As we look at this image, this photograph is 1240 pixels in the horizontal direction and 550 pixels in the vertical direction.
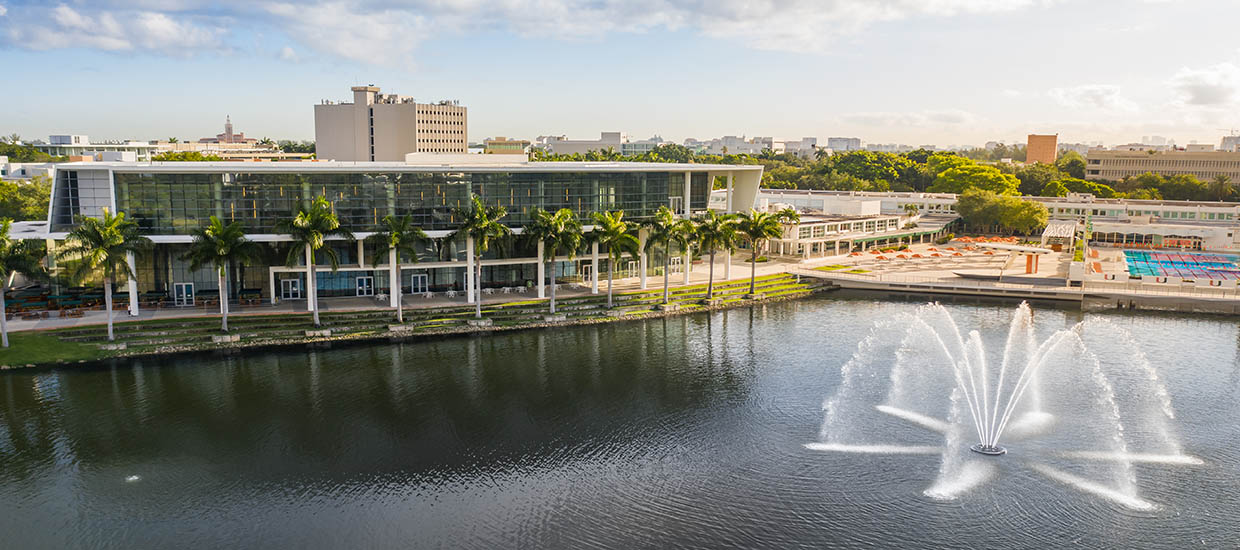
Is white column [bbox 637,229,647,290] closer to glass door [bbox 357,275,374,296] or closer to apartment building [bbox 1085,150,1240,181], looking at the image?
glass door [bbox 357,275,374,296]

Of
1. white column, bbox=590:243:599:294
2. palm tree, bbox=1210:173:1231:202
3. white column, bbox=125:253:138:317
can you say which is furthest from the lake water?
palm tree, bbox=1210:173:1231:202

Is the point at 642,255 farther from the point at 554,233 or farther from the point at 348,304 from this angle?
the point at 348,304

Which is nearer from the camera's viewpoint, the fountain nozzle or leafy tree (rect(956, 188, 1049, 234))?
the fountain nozzle

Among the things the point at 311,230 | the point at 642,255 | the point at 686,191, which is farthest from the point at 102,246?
the point at 686,191

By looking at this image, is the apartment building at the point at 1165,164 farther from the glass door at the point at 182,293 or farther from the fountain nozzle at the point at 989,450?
the glass door at the point at 182,293

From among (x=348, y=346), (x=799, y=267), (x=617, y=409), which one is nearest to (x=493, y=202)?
(x=348, y=346)
